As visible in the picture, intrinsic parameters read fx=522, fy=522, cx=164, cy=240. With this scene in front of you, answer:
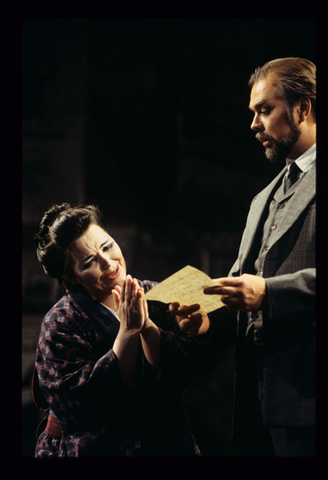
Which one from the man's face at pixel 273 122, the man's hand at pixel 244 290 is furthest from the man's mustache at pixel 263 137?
the man's hand at pixel 244 290

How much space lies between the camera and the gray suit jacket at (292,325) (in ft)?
7.10

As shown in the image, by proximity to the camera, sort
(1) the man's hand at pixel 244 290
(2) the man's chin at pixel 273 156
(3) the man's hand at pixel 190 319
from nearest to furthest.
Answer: (1) the man's hand at pixel 244 290
(3) the man's hand at pixel 190 319
(2) the man's chin at pixel 273 156

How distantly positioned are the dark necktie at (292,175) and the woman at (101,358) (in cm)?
69

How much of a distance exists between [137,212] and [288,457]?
1.26m

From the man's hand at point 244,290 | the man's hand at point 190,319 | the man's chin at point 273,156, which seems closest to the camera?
the man's hand at point 244,290

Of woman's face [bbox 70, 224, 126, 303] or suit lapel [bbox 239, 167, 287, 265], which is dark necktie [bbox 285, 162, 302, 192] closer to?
suit lapel [bbox 239, 167, 287, 265]

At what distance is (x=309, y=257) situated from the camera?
2.22 meters

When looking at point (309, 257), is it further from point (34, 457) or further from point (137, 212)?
point (34, 457)

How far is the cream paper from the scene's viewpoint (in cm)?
223

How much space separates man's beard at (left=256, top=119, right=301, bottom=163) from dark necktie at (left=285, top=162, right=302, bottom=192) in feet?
0.20

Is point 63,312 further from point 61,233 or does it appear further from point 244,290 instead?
point 244,290

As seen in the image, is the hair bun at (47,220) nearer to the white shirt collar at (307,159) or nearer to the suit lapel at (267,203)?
the suit lapel at (267,203)

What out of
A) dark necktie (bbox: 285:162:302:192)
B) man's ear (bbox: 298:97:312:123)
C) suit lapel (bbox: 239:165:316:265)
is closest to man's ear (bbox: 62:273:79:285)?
suit lapel (bbox: 239:165:316:265)

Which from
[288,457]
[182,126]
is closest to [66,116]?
[182,126]
